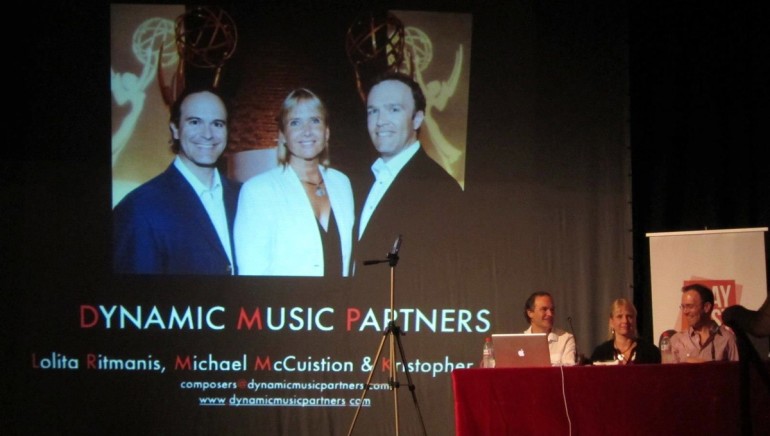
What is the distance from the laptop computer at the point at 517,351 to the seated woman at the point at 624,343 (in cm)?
90

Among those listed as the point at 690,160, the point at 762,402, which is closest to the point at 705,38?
the point at 690,160

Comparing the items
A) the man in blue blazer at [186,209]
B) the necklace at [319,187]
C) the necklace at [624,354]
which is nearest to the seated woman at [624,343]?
the necklace at [624,354]

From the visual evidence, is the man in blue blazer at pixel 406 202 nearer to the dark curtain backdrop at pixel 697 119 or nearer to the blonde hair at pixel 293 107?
the blonde hair at pixel 293 107

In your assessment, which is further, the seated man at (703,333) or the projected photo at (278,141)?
the projected photo at (278,141)

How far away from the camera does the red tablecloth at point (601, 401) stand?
4105 millimetres

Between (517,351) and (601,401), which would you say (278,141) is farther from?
(601,401)

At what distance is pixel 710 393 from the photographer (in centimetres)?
411

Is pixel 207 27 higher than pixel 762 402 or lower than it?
higher

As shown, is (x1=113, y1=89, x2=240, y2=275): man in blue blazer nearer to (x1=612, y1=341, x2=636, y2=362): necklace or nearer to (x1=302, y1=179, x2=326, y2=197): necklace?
(x1=302, y1=179, x2=326, y2=197): necklace

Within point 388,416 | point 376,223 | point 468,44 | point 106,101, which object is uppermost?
point 468,44

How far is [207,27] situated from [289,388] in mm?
2598

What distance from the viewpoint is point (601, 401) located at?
412 centimetres

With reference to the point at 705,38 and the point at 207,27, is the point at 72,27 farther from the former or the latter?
the point at 705,38

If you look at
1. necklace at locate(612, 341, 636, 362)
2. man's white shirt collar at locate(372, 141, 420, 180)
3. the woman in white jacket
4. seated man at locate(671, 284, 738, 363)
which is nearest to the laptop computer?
necklace at locate(612, 341, 636, 362)
